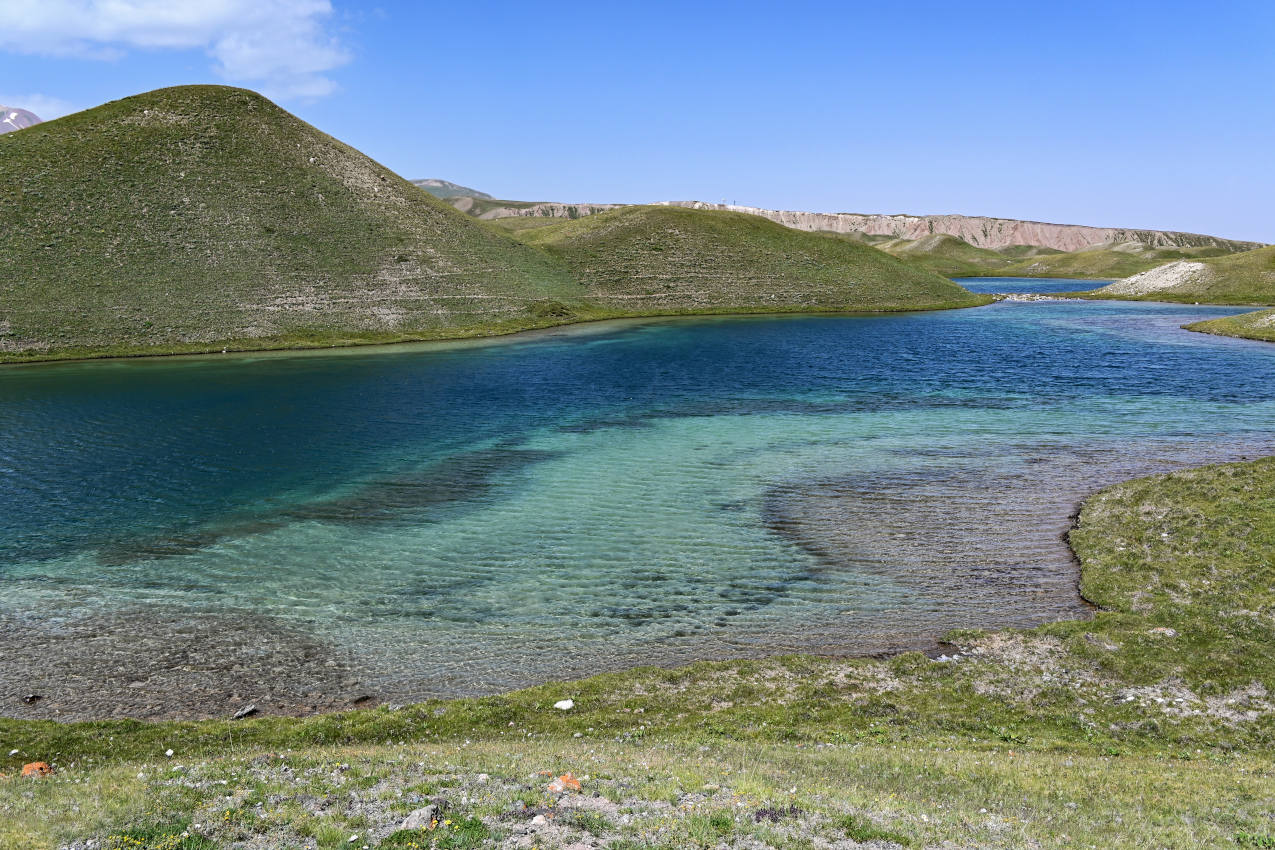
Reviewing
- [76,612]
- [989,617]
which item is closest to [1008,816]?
[989,617]

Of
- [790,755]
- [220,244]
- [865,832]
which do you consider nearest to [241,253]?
[220,244]

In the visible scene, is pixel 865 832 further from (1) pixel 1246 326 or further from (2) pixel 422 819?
(1) pixel 1246 326

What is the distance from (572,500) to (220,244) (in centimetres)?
11820

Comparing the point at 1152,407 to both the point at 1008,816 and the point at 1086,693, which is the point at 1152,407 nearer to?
the point at 1086,693

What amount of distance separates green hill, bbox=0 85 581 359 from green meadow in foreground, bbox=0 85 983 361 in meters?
0.34

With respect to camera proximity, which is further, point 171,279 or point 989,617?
point 171,279

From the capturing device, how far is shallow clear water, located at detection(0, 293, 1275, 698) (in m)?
28.7

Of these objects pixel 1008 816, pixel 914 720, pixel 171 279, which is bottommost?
pixel 914 720

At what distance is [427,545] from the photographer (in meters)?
Answer: 36.4

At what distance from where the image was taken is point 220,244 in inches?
5143

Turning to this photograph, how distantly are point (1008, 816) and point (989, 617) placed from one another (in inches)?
576

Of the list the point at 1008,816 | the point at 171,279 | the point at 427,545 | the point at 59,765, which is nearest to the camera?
the point at 1008,816

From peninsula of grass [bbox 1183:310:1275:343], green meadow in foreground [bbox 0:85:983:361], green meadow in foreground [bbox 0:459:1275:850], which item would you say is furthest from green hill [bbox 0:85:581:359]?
peninsula of grass [bbox 1183:310:1275:343]

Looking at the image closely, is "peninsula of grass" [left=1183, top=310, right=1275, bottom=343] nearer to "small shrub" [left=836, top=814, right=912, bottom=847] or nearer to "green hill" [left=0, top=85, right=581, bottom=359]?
"green hill" [left=0, top=85, right=581, bottom=359]
